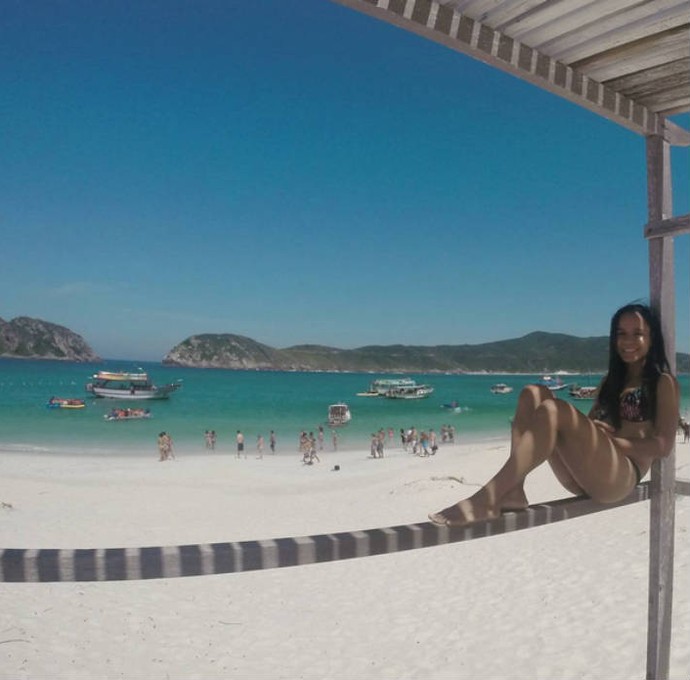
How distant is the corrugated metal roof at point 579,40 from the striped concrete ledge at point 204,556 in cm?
154

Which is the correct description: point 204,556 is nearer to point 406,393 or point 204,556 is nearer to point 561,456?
point 561,456

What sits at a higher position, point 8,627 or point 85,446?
point 8,627

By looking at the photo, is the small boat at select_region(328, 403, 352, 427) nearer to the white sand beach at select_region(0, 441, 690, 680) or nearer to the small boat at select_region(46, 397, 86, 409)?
the small boat at select_region(46, 397, 86, 409)

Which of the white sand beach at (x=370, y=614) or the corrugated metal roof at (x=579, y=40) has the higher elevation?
the corrugated metal roof at (x=579, y=40)

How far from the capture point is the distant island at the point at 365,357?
168625mm

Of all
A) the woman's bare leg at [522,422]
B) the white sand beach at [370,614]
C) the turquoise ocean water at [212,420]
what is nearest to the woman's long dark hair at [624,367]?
the woman's bare leg at [522,422]

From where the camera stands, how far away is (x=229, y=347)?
17225 centimetres

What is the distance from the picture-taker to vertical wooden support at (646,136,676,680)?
8.45 feet

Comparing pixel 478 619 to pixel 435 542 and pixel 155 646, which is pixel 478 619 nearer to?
pixel 155 646

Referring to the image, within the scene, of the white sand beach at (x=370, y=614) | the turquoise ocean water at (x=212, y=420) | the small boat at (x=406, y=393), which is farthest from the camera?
the small boat at (x=406, y=393)

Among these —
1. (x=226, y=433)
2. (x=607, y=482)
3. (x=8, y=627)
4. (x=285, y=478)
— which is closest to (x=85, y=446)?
(x=226, y=433)

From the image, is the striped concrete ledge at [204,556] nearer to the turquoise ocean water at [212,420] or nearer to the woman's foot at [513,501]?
the woman's foot at [513,501]

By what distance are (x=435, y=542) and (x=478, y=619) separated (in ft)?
14.1

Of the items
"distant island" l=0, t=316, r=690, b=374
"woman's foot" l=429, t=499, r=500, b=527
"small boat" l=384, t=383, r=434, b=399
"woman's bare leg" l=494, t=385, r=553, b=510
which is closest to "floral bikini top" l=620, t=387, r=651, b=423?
"woman's bare leg" l=494, t=385, r=553, b=510
